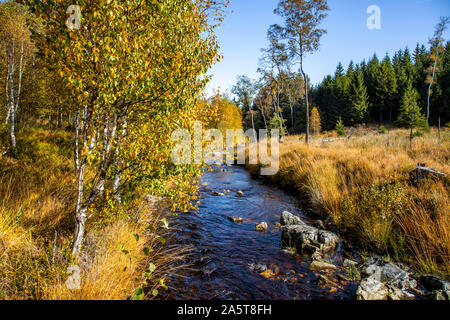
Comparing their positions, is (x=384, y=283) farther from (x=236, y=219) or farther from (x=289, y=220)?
(x=236, y=219)

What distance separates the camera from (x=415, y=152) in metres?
10.5

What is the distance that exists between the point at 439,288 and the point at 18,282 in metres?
6.23

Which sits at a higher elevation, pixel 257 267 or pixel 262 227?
pixel 262 227

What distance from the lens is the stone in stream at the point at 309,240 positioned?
16.9ft

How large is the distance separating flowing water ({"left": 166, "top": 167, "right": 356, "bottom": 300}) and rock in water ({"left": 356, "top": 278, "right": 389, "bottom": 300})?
0.23 m

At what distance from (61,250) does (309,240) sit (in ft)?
16.6

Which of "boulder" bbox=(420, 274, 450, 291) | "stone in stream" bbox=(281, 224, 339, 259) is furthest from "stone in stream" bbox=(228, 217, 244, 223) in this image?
"boulder" bbox=(420, 274, 450, 291)

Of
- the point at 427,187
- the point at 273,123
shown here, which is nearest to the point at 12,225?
the point at 427,187

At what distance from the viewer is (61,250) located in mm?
3576

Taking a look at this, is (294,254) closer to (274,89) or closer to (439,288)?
(439,288)

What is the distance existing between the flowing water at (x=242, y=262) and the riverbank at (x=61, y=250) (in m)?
0.59

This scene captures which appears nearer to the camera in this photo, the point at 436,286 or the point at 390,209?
the point at 436,286

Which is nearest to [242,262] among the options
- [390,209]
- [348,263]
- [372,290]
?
[348,263]

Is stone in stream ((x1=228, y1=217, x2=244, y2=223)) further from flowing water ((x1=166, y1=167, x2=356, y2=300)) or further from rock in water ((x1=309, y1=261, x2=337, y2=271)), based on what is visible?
rock in water ((x1=309, y1=261, x2=337, y2=271))
